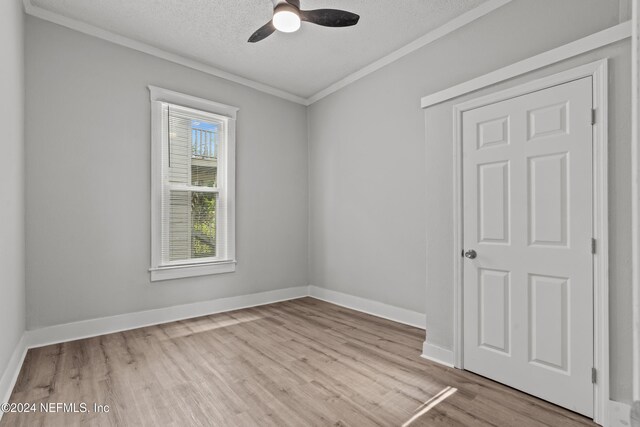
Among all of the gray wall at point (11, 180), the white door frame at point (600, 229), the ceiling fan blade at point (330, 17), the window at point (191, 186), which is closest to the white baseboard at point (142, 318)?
the gray wall at point (11, 180)

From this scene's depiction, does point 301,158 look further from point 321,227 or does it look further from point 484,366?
point 484,366

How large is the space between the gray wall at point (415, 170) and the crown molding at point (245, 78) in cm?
8

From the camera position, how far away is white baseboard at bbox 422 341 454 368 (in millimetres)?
2711

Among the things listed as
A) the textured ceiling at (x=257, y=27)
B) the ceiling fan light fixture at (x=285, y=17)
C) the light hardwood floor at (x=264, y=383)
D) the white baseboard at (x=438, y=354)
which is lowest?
the light hardwood floor at (x=264, y=383)

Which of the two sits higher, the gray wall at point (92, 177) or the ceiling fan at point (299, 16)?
the ceiling fan at point (299, 16)

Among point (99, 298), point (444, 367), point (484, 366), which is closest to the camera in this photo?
point (484, 366)

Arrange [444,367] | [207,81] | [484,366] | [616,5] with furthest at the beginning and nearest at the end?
1. [207,81]
2. [444,367]
3. [484,366]
4. [616,5]

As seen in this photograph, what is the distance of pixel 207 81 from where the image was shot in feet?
13.7

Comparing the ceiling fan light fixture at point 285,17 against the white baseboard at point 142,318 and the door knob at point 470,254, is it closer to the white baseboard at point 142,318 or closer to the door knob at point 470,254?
the door knob at point 470,254

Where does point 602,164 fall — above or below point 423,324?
above

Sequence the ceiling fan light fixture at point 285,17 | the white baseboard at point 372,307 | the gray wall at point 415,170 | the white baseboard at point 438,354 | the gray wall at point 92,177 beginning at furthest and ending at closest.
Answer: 1. the white baseboard at point 372,307
2. the gray wall at point 92,177
3. the white baseboard at point 438,354
4. the ceiling fan light fixture at point 285,17
5. the gray wall at point 415,170

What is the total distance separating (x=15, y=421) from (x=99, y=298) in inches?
60.2

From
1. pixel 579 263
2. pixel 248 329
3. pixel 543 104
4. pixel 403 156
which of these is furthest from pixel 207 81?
pixel 579 263

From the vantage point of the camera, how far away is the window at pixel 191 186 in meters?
3.75
